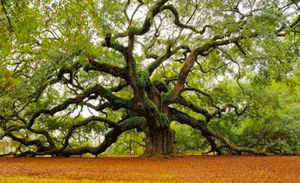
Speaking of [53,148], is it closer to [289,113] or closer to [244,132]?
[244,132]

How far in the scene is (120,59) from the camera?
52.4 ft

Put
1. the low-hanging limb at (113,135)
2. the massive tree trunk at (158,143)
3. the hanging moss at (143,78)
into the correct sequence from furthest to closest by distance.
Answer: the low-hanging limb at (113,135) < the massive tree trunk at (158,143) < the hanging moss at (143,78)

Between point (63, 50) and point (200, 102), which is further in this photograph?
point (200, 102)

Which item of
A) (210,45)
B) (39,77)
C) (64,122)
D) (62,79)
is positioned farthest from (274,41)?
(64,122)

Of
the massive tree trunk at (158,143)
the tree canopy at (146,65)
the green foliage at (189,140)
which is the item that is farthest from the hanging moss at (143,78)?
the green foliage at (189,140)

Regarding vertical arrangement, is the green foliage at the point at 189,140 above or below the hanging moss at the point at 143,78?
below

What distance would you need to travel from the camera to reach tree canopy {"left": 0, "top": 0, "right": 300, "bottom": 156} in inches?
387

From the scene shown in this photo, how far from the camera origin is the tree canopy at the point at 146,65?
9820mm

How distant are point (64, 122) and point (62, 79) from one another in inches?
219

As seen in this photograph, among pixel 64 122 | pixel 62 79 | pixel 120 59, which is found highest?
pixel 120 59

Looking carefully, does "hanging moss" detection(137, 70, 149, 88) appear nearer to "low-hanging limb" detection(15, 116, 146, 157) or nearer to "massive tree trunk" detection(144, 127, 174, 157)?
"low-hanging limb" detection(15, 116, 146, 157)

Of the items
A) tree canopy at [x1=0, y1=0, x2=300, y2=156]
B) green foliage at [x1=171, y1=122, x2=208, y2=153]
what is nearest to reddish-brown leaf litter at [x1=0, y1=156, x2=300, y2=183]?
tree canopy at [x1=0, y1=0, x2=300, y2=156]

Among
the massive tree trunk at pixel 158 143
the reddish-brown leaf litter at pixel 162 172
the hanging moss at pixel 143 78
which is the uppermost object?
the hanging moss at pixel 143 78

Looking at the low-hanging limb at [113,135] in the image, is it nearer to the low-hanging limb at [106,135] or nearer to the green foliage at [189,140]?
the low-hanging limb at [106,135]
